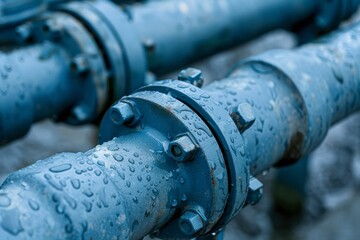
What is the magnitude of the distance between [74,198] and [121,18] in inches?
30.3

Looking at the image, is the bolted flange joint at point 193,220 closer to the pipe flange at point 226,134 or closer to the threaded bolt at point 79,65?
the pipe flange at point 226,134

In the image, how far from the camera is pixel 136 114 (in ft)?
3.04

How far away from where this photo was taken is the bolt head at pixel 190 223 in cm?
88

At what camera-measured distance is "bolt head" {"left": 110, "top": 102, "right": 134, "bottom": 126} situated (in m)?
0.92

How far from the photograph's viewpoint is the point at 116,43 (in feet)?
4.65

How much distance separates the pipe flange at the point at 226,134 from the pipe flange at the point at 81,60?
0.49 metres

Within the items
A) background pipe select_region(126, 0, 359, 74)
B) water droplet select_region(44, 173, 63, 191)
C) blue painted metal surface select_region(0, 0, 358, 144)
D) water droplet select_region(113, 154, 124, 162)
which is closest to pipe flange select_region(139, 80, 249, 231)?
water droplet select_region(113, 154, 124, 162)

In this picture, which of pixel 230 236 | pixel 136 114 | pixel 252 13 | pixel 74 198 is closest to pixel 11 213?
pixel 74 198

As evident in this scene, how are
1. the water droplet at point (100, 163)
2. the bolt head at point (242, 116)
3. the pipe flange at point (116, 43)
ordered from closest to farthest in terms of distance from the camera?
the water droplet at point (100, 163) → the bolt head at point (242, 116) → the pipe flange at point (116, 43)

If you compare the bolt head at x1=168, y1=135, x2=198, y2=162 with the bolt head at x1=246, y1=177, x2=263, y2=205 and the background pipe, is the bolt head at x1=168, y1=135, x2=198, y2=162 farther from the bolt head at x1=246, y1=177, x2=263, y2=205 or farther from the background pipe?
→ the background pipe

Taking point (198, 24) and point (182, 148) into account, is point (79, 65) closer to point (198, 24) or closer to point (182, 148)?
point (198, 24)


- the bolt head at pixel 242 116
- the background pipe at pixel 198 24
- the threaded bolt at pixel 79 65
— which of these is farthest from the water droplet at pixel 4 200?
the background pipe at pixel 198 24

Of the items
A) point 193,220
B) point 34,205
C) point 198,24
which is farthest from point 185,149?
point 198,24

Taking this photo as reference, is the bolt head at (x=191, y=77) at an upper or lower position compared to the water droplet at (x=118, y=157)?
upper
